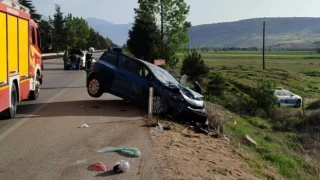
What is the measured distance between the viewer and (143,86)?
13.8 m

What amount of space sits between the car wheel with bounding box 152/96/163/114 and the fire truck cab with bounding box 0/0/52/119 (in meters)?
3.67

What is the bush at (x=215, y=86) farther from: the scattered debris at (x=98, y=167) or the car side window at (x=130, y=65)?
the scattered debris at (x=98, y=167)

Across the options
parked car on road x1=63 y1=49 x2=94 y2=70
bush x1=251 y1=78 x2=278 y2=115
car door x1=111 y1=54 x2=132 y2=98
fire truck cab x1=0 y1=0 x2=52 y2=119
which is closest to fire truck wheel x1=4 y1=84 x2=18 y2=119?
fire truck cab x1=0 y1=0 x2=52 y2=119

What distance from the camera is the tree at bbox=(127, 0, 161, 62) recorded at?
50.6 meters

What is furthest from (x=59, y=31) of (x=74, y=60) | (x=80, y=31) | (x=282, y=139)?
(x=282, y=139)

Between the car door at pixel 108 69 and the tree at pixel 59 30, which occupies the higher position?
the tree at pixel 59 30

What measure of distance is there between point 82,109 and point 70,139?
4.50m

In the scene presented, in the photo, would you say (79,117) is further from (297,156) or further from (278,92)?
(278,92)

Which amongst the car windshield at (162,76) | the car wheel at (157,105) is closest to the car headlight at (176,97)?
the car wheel at (157,105)

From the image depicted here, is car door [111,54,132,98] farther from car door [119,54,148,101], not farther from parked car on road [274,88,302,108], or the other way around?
parked car on road [274,88,302,108]

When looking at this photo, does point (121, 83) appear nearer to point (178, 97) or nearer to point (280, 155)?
point (178, 97)

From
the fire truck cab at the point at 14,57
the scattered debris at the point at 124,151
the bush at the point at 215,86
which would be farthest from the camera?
the bush at the point at 215,86

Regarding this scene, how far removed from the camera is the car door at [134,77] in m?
13.8

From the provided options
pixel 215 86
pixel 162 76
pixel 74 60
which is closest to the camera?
pixel 162 76
